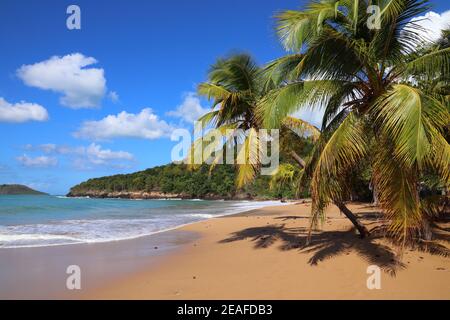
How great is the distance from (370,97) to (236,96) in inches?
136

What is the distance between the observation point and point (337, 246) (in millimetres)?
8359

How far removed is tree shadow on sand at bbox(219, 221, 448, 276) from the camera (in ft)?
22.9

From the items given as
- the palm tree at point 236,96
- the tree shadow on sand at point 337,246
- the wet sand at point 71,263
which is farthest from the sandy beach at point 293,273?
the palm tree at point 236,96

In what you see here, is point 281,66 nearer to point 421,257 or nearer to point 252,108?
point 252,108

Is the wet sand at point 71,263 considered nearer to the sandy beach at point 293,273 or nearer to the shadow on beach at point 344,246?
the sandy beach at point 293,273

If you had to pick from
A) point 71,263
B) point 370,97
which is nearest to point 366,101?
point 370,97

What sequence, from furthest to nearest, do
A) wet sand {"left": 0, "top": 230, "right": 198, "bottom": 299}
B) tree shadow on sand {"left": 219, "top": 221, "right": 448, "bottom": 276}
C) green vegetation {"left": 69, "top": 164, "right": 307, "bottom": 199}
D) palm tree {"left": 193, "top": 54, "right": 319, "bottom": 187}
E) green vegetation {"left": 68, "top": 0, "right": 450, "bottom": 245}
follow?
green vegetation {"left": 69, "top": 164, "right": 307, "bottom": 199} < palm tree {"left": 193, "top": 54, "right": 319, "bottom": 187} < tree shadow on sand {"left": 219, "top": 221, "right": 448, "bottom": 276} < wet sand {"left": 0, "top": 230, "right": 198, "bottom": 299} < green vegetation {"left": 68, "top": 0, "right": 450, "bottom": 245}

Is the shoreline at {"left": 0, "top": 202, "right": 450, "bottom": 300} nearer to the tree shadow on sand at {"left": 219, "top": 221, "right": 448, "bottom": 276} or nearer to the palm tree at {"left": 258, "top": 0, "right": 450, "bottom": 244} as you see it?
the tree shadow on sand at {"left": 219, "top": 221, "right": 448, "bottom": 276}

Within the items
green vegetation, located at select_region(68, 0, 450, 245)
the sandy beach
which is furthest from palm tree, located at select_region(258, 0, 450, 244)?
the sandy beach

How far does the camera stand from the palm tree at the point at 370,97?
5.41 m
